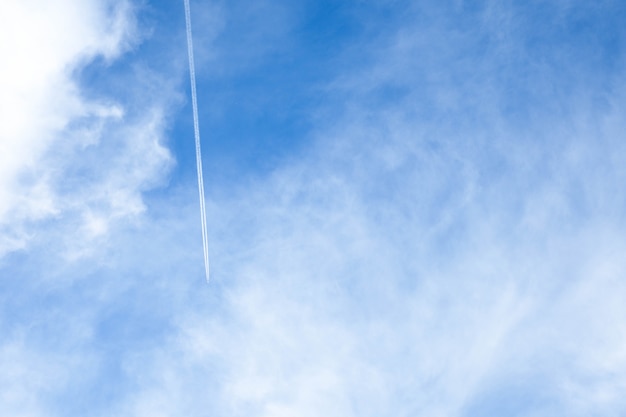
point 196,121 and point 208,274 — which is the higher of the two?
point 196,121

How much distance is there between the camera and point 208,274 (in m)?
71.3

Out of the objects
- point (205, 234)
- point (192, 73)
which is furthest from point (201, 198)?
point (192, 73)

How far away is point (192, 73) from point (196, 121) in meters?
5.40

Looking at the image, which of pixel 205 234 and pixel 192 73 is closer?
pixel 192 73

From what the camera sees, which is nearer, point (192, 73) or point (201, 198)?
point (192, 73)

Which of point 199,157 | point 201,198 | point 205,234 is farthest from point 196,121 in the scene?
point 205,234

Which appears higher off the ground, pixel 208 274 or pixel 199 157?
pixel 199 157

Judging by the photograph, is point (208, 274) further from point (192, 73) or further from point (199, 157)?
point (192, 73)

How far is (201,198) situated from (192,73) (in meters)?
14.8

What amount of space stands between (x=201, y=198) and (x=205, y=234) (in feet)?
15.5

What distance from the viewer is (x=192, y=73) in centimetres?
6925

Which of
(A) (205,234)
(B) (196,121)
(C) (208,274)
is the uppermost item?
(B) (196,121)

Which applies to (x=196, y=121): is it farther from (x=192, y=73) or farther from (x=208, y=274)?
(x=208, y=274)

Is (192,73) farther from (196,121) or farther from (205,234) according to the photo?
(205,234)
